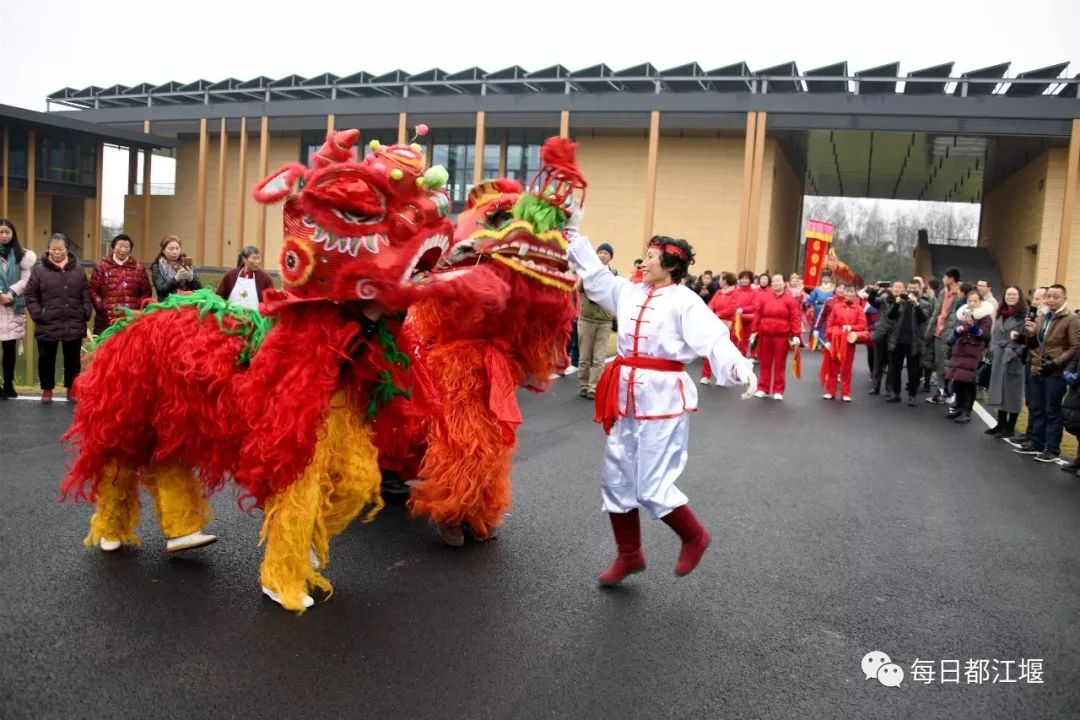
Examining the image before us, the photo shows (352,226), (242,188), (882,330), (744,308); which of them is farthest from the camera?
(242,188)

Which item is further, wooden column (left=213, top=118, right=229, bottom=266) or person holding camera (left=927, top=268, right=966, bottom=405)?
wooden column (left=213, top=118, right=229, bottom=266)

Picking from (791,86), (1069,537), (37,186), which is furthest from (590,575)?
(37,186)

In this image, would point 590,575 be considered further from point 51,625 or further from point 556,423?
point 556,423

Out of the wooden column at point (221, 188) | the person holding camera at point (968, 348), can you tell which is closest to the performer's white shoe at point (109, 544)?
the person holding camera at point (968, 348)

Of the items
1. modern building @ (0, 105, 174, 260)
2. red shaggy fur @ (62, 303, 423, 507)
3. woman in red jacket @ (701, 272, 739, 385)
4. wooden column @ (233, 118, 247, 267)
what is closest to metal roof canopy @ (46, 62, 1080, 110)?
wooden column @ (233, 118, 247, 267)

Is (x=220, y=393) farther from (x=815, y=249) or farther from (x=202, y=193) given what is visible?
(x=202, y=193)

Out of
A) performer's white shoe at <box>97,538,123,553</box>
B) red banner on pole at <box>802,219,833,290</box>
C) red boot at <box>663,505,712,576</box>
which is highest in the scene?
red banner on pole at <box>802,219,833,290</box>

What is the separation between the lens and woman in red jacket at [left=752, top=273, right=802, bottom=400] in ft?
42.6

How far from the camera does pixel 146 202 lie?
36.9 metres

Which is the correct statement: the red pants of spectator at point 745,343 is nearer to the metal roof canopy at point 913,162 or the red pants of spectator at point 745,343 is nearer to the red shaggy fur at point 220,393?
the red shaggy fur at point 220,393

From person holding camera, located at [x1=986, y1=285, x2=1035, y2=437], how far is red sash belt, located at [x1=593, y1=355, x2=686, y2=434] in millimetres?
7360

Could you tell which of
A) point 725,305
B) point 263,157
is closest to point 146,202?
point 263,157

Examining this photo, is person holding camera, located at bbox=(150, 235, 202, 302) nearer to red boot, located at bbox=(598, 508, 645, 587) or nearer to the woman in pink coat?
the woman in pink coat

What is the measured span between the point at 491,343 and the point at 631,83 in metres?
24.1
